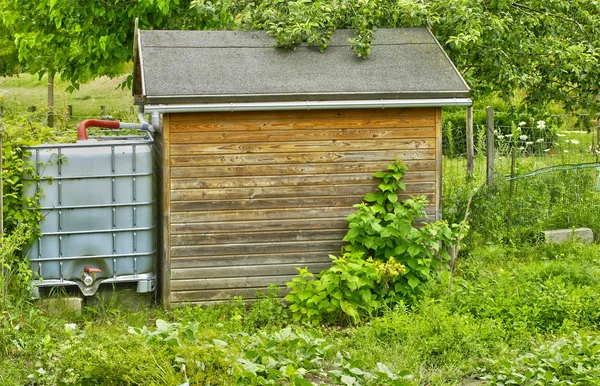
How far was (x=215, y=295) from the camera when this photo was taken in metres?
10.0

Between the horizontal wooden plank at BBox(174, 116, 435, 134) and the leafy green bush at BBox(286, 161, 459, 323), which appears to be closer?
the leafy green bush at BBox(286, 161, 459, 323)

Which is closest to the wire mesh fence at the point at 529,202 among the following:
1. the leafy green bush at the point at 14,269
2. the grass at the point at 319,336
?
the grass at the point at 319,336

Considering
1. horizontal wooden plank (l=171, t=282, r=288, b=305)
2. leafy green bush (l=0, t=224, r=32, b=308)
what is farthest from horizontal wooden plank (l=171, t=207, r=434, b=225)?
leafy green bush (l=0, t=224, r=32, b=308)

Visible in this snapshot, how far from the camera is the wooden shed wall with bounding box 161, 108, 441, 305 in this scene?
32.3ft

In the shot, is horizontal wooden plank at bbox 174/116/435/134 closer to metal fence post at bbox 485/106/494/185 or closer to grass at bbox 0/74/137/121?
metal fence post at bbox 485/106/494/185

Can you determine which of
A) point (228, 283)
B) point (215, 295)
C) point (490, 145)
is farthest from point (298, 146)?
point (490, 145)

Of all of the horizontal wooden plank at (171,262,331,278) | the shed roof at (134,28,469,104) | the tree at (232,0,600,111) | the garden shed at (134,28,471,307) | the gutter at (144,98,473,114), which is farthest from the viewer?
the tree at (232,0,600,111)

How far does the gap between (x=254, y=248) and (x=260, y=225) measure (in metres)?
0.27

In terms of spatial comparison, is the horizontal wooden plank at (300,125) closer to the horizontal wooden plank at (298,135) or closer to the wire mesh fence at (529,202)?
the horizontal wooden plank at (298,135)

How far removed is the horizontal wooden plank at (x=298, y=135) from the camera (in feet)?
32.2

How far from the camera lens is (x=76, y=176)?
9547 mm

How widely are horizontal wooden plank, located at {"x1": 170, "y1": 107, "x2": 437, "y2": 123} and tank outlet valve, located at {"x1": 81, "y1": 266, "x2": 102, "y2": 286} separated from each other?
1.82 meters

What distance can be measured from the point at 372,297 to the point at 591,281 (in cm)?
250

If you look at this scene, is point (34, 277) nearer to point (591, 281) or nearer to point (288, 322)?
point (288, 322)
